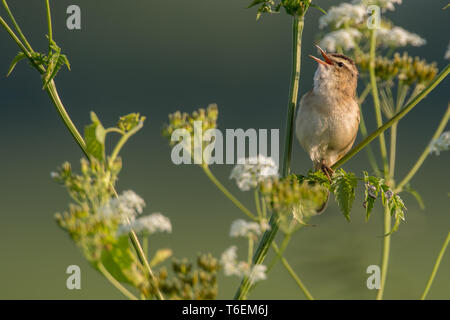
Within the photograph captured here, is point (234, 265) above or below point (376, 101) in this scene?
below

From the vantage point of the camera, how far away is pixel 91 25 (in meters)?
9.77

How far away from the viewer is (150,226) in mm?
1343

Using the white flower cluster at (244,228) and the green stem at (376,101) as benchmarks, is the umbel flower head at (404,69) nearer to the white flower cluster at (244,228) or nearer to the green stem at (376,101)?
the green stem at (376,101)

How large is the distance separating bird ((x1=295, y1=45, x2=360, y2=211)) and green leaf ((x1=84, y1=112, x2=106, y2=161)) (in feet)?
5.47

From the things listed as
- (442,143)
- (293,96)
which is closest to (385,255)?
(442,143)

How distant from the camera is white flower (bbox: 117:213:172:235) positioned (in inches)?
52.5

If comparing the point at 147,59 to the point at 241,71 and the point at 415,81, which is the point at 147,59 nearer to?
the point at 241,71

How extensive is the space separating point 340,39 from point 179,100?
5814 millimetres

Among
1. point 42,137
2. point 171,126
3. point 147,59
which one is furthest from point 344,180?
point 147,59

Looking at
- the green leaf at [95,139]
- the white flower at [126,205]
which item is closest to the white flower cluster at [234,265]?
the white flower at [126,205]

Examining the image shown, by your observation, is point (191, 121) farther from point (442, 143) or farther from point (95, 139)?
point (442, 143)

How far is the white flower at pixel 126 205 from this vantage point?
1.37 m

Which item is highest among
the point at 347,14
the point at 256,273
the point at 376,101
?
the point at 347,14

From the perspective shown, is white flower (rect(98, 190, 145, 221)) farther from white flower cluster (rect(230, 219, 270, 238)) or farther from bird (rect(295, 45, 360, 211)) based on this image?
bird (rect(295, 45, 360, 211))
